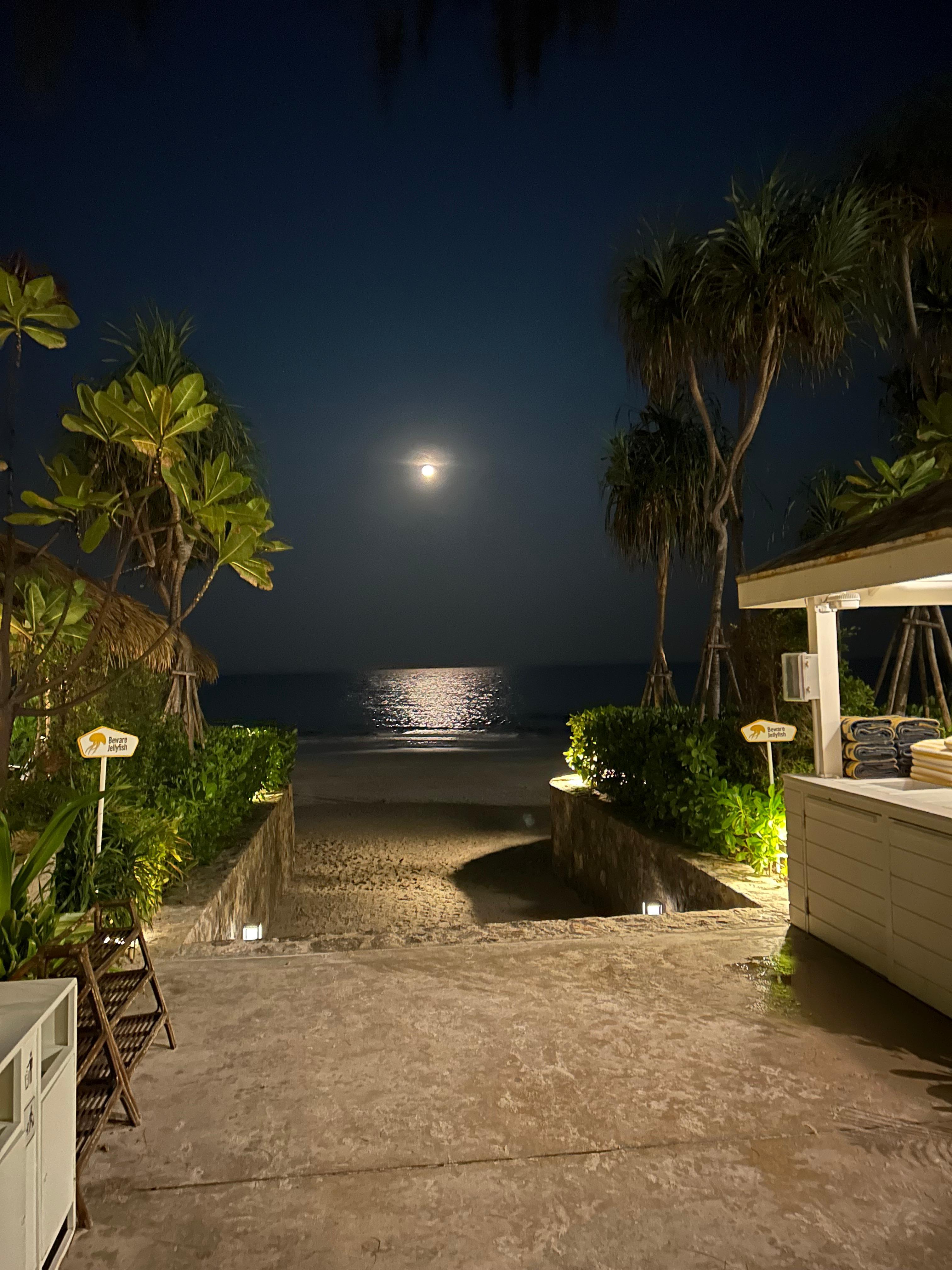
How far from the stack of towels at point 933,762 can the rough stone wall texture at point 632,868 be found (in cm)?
108

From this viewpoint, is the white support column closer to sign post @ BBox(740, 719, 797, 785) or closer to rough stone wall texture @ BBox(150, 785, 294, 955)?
sign post @ BBox(740, 719, 797, 785)

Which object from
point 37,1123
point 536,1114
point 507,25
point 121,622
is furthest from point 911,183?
point 37,1123

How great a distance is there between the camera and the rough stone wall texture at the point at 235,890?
13.9 ft

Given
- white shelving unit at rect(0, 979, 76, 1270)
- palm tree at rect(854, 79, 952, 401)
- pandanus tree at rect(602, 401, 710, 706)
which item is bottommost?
white shelving unit at rect(0, 979, 76, 1270)

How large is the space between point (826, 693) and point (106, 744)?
4089mm

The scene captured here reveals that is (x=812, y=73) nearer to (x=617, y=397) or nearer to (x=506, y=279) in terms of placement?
(x=617, y=397)

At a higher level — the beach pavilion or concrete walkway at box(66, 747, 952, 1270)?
the beach pavilion

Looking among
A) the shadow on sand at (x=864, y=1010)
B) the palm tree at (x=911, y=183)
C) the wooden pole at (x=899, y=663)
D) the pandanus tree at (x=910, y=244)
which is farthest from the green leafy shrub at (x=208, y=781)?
the palm tree at (x=911, y=183)

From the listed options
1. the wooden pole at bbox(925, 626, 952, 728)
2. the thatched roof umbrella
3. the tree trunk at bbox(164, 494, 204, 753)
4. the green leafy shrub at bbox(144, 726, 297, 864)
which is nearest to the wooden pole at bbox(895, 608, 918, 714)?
the wooden pole at bbox(925, 626, 952, 728)

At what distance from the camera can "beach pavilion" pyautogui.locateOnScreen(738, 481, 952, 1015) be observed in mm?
2967

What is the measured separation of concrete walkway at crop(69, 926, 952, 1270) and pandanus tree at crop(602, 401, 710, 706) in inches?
313

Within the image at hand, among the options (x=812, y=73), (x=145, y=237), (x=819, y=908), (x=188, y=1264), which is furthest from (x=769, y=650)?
(x=145, y=237)

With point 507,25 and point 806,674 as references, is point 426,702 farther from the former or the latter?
point 806,674

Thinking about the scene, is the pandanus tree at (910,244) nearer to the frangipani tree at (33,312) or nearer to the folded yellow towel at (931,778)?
the folded yellow towel at (931,778)
